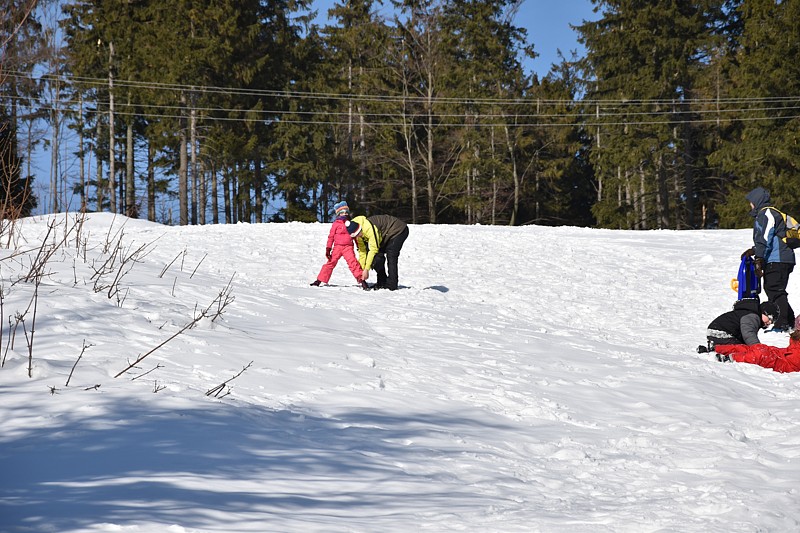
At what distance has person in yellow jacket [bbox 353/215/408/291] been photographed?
1152 cm

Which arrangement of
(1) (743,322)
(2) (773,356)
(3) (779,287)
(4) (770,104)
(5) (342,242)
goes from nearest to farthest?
(2) (773,356) < (1) (743,322) < (3) (779,287) < (5) (342,242) < (4) (770,104)

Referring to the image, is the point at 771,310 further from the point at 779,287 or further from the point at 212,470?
the point at 212,470

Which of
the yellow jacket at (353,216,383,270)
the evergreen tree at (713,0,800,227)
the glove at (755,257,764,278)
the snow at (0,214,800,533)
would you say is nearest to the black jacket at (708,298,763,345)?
the snow at (0,214,800,533)

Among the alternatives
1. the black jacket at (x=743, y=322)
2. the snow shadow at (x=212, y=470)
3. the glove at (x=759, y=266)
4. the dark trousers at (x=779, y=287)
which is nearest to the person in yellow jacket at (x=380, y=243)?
the black jacket at (x=743, y=322)

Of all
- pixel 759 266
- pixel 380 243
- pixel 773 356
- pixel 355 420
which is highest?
pixel 380 243

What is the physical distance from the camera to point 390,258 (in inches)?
464

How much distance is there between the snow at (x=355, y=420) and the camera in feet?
10.4

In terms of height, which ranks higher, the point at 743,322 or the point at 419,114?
the point at 419,114

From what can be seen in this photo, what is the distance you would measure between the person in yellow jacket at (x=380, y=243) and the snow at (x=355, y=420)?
5.06 feet

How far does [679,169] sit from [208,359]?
36708 mm

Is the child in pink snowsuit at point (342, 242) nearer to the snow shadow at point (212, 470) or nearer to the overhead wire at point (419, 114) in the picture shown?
the snow shadow at point (212, 470)

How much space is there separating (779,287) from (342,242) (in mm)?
6111

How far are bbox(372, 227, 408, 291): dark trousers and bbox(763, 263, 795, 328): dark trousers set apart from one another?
5.10 metres

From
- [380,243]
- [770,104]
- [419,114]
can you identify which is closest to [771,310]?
[380,243]
